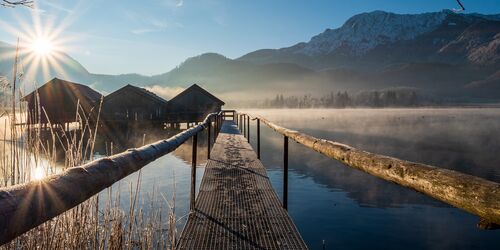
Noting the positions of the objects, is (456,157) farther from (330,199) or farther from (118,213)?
(118,213)

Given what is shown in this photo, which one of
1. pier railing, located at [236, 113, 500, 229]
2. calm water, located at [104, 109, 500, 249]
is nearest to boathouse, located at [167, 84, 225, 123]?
calm water, located at [104, 109, 500, 249]

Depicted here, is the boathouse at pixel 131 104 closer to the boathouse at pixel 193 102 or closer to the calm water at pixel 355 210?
the boathouse at pixel 193 102

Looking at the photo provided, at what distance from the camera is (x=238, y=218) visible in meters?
4.29

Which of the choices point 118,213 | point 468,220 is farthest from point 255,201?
point 468,220

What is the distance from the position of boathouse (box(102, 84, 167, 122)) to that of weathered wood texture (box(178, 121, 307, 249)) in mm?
34331

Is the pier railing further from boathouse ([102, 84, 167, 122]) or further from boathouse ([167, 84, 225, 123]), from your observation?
boathouse ([167, 84, 225, 123])

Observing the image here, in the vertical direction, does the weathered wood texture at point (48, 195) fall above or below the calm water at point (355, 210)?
above

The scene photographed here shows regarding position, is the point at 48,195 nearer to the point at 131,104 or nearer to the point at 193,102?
the point at 131,104

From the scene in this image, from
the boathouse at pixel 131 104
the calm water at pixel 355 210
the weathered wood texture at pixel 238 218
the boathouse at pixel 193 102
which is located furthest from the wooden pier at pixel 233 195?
the boathouse at pixel 193 102

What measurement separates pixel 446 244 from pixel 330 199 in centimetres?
546

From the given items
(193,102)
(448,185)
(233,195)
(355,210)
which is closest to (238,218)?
(233,195)

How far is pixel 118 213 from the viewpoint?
339 centimetres

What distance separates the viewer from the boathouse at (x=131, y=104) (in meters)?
39.1

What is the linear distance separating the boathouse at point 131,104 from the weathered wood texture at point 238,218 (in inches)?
1352
